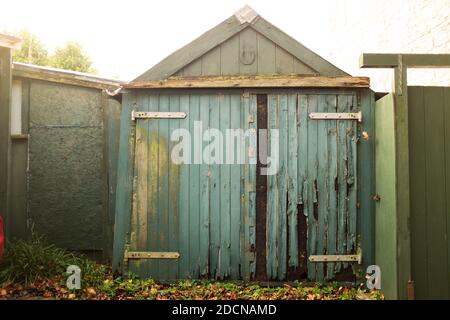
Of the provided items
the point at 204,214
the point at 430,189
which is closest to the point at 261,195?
the point at 204,214

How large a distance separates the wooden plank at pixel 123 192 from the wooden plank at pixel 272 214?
6.09 ft

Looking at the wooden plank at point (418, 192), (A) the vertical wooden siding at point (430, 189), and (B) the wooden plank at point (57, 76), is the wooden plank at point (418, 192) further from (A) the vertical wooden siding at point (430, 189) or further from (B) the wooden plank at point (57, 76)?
(B) the wooden plank at point (57, 76)

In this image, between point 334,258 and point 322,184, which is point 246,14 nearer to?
point 322,184

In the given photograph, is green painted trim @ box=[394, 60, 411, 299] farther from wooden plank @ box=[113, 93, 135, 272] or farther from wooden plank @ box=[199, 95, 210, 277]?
wooden plank @ box=[113, 93, 135, 272]

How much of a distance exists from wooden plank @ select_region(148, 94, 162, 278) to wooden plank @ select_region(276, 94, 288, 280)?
1605 millimetres

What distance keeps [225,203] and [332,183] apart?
1433 millimetres

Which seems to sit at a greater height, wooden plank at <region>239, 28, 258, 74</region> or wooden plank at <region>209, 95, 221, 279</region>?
wooden plank at <region>239, 28, 258, 74</region>

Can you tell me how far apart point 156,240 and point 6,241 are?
2147 mm

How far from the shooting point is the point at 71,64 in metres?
21.2

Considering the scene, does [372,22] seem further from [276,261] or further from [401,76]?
[276,261]

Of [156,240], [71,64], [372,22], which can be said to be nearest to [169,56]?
[156,240]

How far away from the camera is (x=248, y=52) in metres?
5.11

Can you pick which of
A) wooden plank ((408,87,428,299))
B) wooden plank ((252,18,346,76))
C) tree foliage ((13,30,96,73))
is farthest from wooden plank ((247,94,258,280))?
tree foliage ((13,30,96,73))

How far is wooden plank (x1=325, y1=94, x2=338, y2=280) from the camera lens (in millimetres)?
4887
